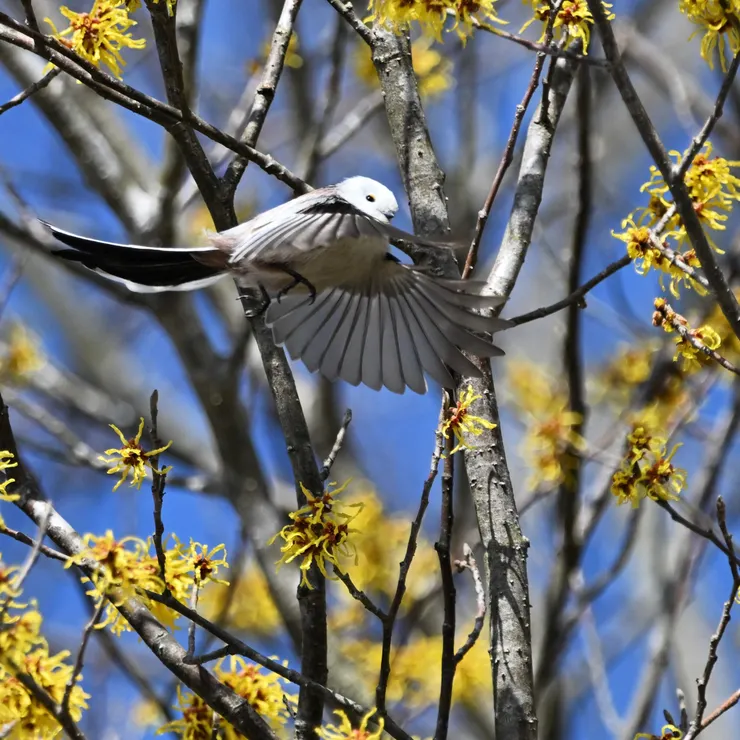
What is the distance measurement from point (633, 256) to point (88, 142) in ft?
10.5

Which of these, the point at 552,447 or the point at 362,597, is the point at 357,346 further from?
the point at 362,597

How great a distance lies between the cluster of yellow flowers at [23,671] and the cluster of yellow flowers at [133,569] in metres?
0.11

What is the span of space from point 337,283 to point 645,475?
3.83 feet

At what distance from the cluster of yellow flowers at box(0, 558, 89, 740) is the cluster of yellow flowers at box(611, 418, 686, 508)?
1.15 m

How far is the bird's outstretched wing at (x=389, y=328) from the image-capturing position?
233 centimetres

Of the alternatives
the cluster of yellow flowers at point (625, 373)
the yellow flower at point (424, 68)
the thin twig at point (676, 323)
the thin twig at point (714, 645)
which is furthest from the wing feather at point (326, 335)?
the yellow flower at point (424, 68)

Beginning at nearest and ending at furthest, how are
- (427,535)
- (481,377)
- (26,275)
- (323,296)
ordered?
(481,377), (323,296), (427,535), (26,275)

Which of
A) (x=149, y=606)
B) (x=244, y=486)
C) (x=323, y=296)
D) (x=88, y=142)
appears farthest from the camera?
(x=88, y=142)

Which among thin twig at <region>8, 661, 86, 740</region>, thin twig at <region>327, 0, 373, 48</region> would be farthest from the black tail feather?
thin twig at <region>8, 661, 86, 740</region>

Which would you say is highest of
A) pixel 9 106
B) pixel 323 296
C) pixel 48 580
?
pixel 48 580

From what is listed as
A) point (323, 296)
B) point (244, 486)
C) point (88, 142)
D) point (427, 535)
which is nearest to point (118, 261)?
point (323, 296)

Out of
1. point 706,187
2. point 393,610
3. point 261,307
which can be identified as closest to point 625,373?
point 261,307

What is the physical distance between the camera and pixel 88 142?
15.2ft

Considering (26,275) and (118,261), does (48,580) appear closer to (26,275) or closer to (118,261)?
(26,275)
